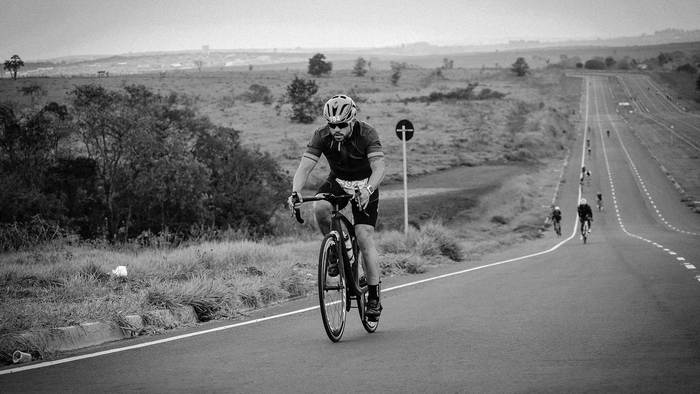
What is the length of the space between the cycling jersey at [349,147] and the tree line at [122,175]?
28.1 meters

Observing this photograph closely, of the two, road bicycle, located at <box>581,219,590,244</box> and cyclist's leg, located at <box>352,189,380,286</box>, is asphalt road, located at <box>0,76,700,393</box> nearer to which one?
cyclist's leg, located at <box>352,189,380,286</box>

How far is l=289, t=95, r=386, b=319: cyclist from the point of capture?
8.33 m

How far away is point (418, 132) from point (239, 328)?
314 ft

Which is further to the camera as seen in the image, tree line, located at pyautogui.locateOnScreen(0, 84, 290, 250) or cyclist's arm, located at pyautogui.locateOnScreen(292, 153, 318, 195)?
tree line, located at pyautogui.locateOnScreen(0, 84, 290, 250)

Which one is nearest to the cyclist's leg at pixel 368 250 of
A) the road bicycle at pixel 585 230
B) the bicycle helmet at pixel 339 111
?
the bicycle helmet at pixel 339 111

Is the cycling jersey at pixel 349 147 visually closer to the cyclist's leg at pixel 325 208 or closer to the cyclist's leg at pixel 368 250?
the cyclist's leg at pixel 325 208

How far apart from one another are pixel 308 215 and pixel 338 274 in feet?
125

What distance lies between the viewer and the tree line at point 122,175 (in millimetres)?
37906

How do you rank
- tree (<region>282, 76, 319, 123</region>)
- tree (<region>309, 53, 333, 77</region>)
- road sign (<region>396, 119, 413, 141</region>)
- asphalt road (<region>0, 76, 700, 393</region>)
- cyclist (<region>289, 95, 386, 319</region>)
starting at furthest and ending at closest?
tree (<region>309, 53, 333, 77</region>), tree (<region>282, 76, 319, 123</region>), road sign (<region>396, 119, 413, 141</region>), cyclist (<region>289, 95, 386, 319</region>), asphalt road (<region>0, 76, 700, 393</region>)

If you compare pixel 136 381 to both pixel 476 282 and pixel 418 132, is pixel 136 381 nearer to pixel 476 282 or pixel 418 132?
pixel 476 282

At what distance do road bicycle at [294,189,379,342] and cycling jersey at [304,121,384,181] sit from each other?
19.0 inches

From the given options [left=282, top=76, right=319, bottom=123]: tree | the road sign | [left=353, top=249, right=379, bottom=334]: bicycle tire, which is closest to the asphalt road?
[left=353, top=249, right=379, bottom=334]: bicycle tire

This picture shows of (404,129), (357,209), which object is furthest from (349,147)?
(404,129)

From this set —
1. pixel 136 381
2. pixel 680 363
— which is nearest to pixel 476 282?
pixel 680 363
